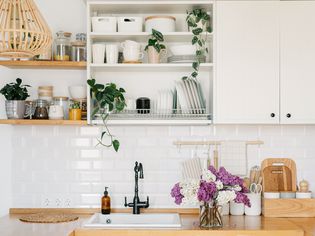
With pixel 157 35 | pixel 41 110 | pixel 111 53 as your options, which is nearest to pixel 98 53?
pixel 111 53

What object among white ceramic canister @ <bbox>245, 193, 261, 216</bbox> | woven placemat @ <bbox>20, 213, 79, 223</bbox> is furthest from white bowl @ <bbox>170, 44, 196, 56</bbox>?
woven placemat @ <bbox>20, 213, 79, 223</bbox>

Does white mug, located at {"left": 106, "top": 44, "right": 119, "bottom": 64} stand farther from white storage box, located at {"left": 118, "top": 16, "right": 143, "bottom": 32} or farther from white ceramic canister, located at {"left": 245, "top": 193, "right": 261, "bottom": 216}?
white ceramic canister, located at {"left": 245, "top": 193, "right": 261, "bottom": 216}

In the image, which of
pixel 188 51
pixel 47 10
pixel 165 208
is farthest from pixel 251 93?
pixel 47 10

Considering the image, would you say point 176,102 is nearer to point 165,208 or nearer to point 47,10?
point 165,208

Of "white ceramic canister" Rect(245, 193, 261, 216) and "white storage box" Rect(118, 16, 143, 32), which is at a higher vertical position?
"white storage box" Rect(118, 16, 143, 32)

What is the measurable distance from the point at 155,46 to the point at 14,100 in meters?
1.03

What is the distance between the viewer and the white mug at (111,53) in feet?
11.8

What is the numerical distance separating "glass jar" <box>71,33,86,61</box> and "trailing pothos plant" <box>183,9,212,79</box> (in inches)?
28.6

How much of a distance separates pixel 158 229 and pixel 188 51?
1.21m

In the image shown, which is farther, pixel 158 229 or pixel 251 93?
pixel 251 93

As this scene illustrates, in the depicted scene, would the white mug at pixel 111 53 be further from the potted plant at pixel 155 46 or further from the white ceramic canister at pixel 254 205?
the white ceramic canister at pixel 254 205

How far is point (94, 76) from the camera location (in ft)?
12.5

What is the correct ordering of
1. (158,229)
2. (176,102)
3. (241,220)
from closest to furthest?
(158,229), (241,220), (176,102)

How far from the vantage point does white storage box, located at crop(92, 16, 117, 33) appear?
11.7ft
